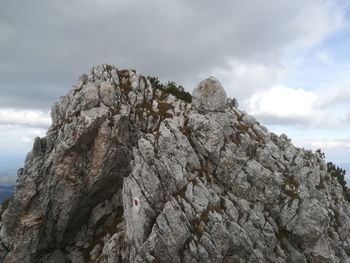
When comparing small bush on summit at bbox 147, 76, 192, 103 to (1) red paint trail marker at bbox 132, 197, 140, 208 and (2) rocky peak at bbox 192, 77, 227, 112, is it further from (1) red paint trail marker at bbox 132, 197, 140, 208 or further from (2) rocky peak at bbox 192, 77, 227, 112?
(1) red paint trail marker at bbox 132, 197, 140, 208

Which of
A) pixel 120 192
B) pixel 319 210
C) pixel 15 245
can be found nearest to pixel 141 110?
pixel 120 192

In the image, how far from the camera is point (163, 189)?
36.5 m

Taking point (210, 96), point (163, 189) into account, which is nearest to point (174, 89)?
point (210, 96)

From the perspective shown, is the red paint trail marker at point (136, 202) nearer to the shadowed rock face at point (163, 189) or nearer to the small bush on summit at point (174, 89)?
the shadowed rock face at point (163, 189)

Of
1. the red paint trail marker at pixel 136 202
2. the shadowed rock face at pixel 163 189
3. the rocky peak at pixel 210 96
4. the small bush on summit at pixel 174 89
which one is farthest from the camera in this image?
the small bush on summit at pixel 174 89

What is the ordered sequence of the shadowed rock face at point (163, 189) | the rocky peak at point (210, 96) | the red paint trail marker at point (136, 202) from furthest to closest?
the rocky peak at point (210, 96) → the red paint trail marker at point (136, 202) → the shadowed rock face at point (163, 189)

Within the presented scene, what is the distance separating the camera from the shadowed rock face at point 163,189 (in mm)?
35281

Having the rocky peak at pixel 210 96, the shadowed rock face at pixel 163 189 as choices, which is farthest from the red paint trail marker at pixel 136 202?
the rocky peak at pixel 210 96

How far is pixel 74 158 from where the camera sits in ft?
140

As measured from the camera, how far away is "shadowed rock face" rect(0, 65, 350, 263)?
1389 inches

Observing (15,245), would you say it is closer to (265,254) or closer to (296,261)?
(265,254)

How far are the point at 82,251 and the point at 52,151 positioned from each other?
45.4 ft

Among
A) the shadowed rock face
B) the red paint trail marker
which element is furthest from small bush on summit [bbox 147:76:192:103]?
the red paint trail marker

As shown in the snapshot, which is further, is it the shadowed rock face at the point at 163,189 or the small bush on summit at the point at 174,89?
the small bush on summit at the point at 174,89
